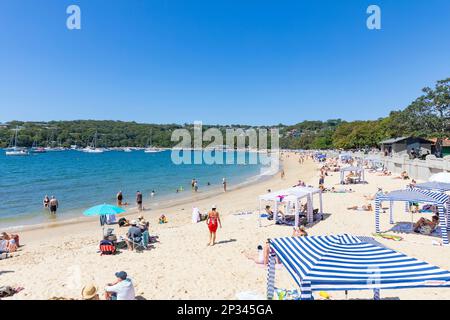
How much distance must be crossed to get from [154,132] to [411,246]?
565ft

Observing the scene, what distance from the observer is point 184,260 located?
950cm

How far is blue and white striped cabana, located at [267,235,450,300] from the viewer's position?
4219 millimetres

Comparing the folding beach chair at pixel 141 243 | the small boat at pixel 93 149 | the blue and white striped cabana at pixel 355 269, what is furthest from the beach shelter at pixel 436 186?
the small boat at pixel 93 149

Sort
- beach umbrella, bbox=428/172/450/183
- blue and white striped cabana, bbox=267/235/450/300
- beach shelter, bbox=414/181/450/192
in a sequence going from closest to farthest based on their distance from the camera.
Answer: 1. blue and white striped cabana, bbox=267/235/450/300
2. beach shelter, bbox=414/181/450/192
3. beach umbrella, bbox=428/172/450/183

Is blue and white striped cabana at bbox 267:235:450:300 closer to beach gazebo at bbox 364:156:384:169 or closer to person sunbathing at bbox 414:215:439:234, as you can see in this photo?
person sunbathing at bbox 414:215:439:234

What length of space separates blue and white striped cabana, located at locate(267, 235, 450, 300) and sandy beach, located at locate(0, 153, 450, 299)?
78.9 inches

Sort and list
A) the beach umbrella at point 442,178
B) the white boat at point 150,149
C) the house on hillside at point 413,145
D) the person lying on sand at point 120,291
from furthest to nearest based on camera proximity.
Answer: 1. the white boat at point 150,149
2. the house on hillside at point 413,145
3. the beach umbrella at point 442,178
4. the person lying on sand at point 120,291

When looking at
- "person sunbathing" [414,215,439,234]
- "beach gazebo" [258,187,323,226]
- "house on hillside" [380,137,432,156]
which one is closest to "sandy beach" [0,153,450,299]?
"person sunbathing" [414,215,439,234]

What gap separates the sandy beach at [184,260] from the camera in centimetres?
727

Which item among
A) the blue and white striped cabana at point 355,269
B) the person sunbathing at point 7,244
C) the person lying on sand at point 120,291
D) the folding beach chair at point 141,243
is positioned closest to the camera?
the blue and white striped cabana at point 355,269

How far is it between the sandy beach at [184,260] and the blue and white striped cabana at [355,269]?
78.9 inches

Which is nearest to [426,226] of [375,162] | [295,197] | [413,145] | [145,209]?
[295,197]

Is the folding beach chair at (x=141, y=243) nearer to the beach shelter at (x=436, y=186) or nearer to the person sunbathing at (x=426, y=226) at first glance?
the person sunbathing at (x=426, y=226)
